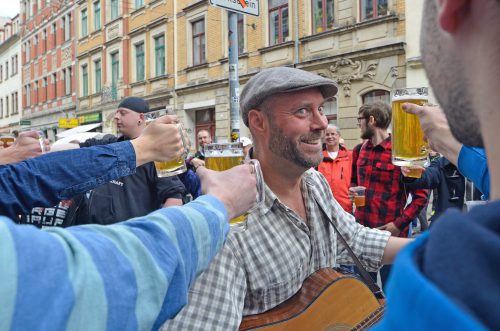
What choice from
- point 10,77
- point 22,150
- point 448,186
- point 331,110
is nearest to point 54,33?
point 10,77

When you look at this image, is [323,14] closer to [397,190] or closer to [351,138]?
[351,138]

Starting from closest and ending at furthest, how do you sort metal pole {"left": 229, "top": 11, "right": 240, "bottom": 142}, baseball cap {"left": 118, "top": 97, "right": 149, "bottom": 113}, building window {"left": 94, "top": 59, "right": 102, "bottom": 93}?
baseball cap {"left": 118, "top": 97, "right": 149, "bottom": 113} < metal pole {"left": 229, "top": 11, "right": 240, "bottom": 142} < building window {"left": 94, "top": 59, "right": 102, "bottom": 93}

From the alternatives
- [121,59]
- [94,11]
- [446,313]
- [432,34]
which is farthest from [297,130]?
[94,11]

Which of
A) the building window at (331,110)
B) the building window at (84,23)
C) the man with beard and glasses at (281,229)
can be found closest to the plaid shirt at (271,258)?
the man with beard and glasses at (281,229)

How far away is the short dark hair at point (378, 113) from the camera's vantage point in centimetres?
456

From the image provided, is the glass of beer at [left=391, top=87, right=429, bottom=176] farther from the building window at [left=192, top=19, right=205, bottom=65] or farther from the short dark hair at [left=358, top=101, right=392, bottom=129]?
the building window at [left=192, top=19, right=205, bottom=65]

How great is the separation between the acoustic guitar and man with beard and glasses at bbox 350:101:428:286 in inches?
93.5

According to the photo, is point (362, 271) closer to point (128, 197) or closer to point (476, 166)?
point (476, 166)

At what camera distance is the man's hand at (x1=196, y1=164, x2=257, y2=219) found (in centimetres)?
122

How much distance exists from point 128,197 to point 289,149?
1.94 metres

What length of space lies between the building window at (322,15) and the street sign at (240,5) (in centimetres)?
907

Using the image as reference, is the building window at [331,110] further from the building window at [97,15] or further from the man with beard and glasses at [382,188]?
the building window at [97,15]

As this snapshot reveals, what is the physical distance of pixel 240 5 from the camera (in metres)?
4.84

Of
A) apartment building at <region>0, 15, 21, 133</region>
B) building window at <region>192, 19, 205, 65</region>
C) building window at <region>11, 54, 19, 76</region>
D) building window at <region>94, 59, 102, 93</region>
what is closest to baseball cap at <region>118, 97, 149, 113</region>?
building window at <region>192, 19, 205, 65</region>
